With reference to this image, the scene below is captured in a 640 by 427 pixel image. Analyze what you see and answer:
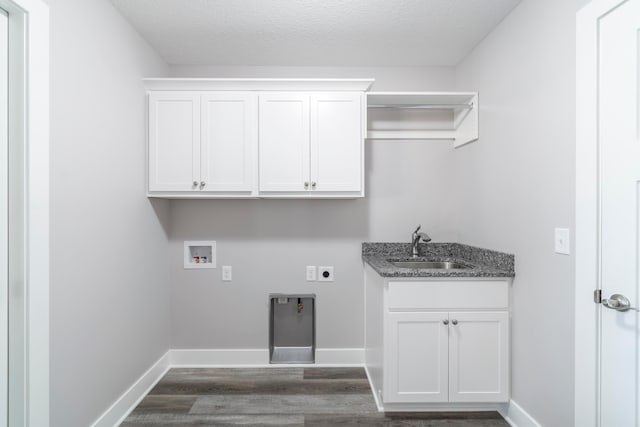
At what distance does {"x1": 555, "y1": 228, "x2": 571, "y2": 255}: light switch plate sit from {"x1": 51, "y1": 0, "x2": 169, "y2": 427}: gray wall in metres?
2.42

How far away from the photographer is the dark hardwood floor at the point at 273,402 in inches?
87.7

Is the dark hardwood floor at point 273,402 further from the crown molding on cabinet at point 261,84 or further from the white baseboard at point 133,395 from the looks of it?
the crown molding on cabinet at point 261,84

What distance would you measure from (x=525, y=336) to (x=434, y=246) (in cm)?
108

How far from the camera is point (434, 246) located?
3.04m

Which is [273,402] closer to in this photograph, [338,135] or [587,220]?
[338,135]

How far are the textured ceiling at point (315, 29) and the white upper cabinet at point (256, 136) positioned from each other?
30 cm

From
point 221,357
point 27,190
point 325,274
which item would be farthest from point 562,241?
point 221,357

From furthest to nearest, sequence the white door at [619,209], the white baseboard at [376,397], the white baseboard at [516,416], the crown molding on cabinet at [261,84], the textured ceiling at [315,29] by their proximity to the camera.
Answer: the crown molding on cabinet at [261,84] → the white baseboard at [376,397] → the textured ceiling at [315,29] → the white baseboard at [516,416] → the white door at [619,209]

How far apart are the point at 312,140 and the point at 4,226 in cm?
178

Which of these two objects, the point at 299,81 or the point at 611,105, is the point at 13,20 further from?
the point at 611,105

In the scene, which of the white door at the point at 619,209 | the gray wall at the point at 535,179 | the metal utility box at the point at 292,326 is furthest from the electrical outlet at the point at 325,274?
the white door at the point at 619,209

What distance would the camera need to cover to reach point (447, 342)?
2203mm

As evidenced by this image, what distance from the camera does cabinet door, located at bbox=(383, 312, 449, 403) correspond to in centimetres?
221

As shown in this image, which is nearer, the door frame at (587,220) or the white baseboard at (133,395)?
the door frame at (587,220)
